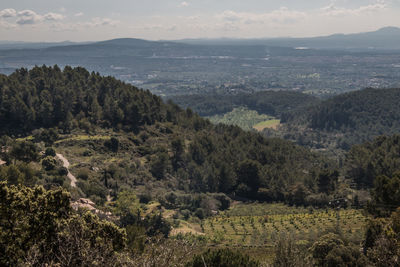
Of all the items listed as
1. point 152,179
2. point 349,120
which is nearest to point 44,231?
point 152,179

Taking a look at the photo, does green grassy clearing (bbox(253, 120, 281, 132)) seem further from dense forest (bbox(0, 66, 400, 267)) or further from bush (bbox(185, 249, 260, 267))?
bush (bbox(185, 249, 260, 267))

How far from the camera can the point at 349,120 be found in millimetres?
151750

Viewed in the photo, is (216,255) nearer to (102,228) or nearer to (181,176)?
(102,228)

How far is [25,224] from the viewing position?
1575cm

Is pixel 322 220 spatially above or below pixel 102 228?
below

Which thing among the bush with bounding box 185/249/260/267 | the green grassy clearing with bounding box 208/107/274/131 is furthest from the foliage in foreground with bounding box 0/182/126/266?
the green grassy clearing with bounding box 208/107/274/131

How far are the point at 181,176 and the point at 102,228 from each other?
46353 millimetres

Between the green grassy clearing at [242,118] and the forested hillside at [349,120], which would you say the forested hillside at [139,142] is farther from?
the green grassy clearing at [242,118]

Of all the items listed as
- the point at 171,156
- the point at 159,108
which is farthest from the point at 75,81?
the point at 171,156

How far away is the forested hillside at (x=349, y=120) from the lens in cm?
14088

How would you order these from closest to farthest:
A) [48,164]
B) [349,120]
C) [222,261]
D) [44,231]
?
[44,231], [222,261], [48,164], [349,120]

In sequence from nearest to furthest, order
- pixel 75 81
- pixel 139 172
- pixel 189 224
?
pixel 189 224, pixel 139 172, pixel 75 81

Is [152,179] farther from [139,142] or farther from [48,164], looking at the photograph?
[48,164]

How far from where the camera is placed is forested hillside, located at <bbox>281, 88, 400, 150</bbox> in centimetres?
14088
